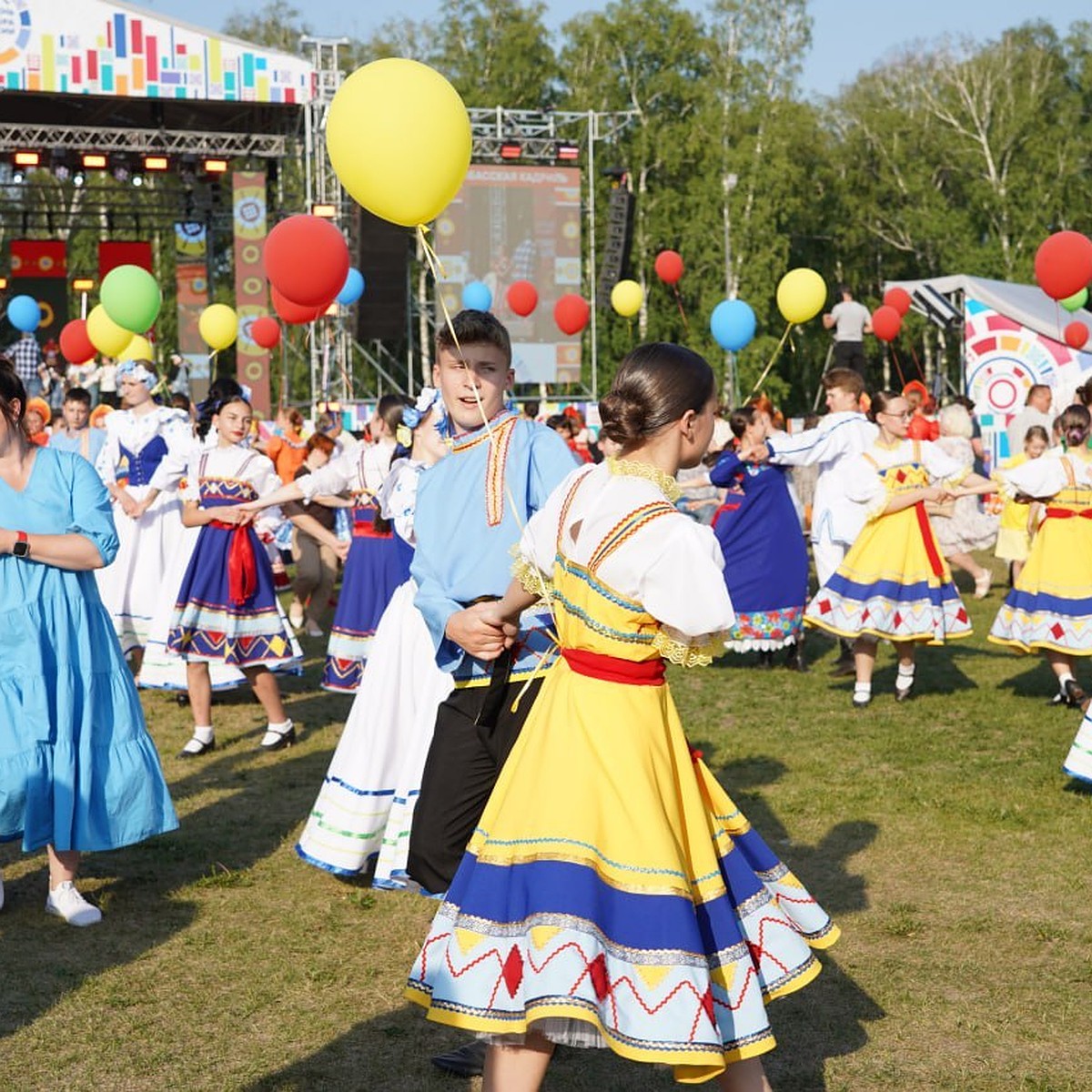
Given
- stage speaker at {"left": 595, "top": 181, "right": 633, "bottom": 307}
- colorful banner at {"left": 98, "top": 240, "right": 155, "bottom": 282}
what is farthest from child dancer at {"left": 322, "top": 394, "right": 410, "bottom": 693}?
colorful banner at {"left": 98, "top": 240, "right": 155, "bottom": 282}

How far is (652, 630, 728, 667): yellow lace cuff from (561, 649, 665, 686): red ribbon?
43 mm

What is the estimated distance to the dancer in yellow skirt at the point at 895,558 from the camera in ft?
28.7

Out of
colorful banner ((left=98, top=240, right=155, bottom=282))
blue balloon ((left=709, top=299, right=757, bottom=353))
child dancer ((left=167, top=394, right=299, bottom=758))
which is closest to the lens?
child dancer ((left=167, top=394, right=299, bottom=758))

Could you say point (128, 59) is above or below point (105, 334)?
above

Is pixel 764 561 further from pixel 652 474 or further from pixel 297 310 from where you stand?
pixel 652 474

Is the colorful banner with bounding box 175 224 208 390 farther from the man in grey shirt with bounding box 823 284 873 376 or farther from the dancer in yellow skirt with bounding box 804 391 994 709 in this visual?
the dancer in yellow skirt with bounding box 804 391 994 709

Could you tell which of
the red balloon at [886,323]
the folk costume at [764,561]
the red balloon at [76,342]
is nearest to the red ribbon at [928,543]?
the folk costume at [764,561]

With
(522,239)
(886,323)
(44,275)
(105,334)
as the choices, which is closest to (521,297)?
(886,323)

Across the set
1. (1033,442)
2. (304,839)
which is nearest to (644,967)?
(304,839)

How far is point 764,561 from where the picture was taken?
10.5m

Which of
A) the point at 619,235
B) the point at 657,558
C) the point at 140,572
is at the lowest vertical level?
the point at 140,572

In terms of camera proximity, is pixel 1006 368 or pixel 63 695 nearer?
pixel 63 695

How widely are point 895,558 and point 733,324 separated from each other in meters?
2.90

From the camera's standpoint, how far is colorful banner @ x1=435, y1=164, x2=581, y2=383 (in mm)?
27312
